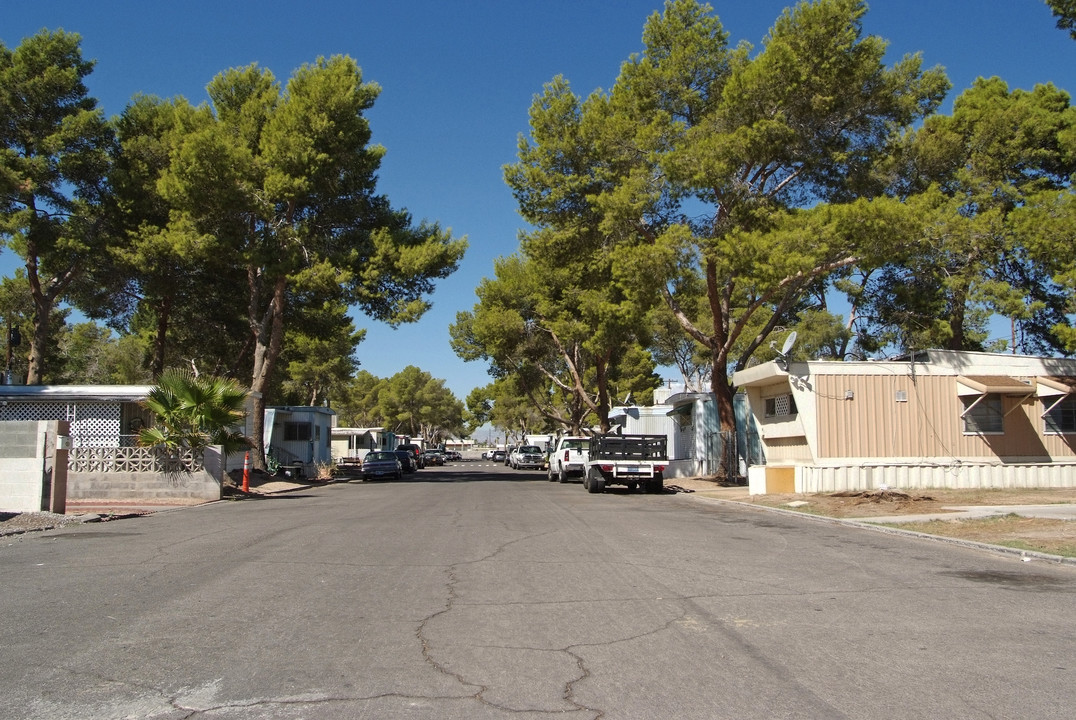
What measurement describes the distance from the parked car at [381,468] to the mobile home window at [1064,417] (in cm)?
2714

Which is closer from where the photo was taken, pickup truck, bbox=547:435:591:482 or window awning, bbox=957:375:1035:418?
window awning, bbox=957:375:1035:418

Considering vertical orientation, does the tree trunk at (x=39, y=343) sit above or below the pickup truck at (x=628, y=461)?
above

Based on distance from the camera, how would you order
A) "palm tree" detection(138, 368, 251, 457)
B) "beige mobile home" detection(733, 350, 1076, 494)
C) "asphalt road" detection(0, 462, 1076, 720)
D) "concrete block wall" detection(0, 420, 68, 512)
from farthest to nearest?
"beige mobile home" detection(733, 350, 1076, 494), "palm tree" detection(138, 368, 251, 457), "concrete block wall" detection(0, 420, 68, 512), "asphalt road" detection(0, 462, 1076, 720)

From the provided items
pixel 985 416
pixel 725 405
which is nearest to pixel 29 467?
pixel 725 405

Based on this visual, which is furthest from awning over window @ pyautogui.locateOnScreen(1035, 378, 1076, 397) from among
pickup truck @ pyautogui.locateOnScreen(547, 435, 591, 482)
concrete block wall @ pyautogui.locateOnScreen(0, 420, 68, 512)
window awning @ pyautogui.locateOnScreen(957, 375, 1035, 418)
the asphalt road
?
concrete block wall @ pyautogui.locateOnScreen(0, 420, 68, 512)

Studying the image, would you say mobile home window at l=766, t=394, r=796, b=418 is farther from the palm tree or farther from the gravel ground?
the gravel ground

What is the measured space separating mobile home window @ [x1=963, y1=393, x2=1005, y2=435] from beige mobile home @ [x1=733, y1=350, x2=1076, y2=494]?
0.10 ft

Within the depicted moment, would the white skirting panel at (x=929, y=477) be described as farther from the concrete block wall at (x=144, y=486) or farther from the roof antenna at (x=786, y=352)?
the concrete block wall at (x=144, y=486)

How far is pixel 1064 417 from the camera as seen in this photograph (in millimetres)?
25969

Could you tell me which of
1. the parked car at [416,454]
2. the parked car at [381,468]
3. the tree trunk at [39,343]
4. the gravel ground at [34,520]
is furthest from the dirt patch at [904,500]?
the parked car at [416,454]

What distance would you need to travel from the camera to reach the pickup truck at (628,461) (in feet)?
87.6

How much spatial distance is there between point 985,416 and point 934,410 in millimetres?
1671

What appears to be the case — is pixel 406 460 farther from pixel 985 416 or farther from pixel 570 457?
pixel 985 416

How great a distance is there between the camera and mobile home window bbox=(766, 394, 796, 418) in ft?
87.1
